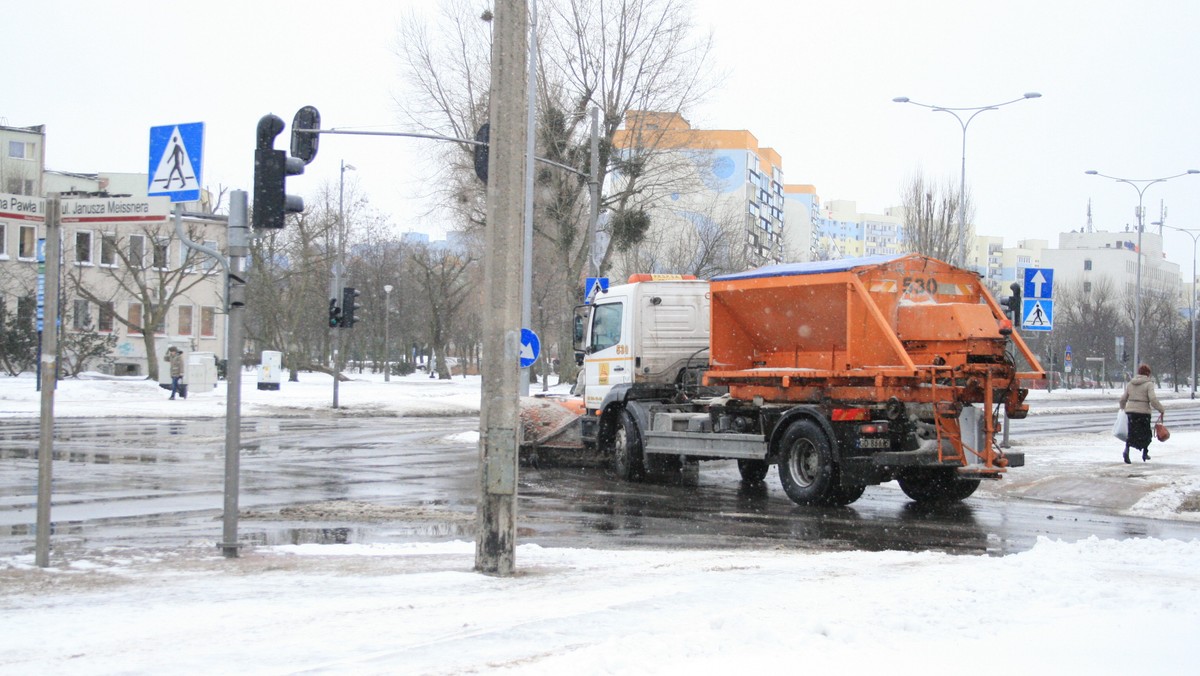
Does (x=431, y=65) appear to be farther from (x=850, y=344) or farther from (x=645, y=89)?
(x=850, y=344)

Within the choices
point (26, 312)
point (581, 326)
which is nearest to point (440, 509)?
point (581, 326)

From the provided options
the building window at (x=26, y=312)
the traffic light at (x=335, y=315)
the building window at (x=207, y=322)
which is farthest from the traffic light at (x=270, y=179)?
the building window at (x=207, y=322)

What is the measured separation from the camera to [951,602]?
646 cm

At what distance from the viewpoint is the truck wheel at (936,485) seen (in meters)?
14.3

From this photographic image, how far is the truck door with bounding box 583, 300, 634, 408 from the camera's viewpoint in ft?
55.4

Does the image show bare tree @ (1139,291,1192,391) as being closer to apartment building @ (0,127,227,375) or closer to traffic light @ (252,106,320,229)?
apartment building @ (0,127,227,375)

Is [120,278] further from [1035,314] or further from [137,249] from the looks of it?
[1035,314]

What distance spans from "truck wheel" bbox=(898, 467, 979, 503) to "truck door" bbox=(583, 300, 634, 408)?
13.9 feet

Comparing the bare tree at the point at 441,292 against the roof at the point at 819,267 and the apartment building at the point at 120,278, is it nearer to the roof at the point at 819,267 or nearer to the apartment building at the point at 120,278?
the apartment building at the point at 120,278

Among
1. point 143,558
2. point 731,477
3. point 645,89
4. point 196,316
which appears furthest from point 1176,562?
point 196,316

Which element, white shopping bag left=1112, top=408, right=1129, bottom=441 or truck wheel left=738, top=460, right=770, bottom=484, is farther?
white shopping bag left=1112, top=408, right=1129, bottom=441

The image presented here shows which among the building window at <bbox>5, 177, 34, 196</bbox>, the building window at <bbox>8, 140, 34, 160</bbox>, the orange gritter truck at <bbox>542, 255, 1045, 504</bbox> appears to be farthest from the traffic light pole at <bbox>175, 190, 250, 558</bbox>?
the building window at <bbox>8, 140, 34, 160</bbox>

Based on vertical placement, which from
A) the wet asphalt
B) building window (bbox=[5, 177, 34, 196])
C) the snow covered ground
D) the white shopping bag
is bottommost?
the wet asphalt

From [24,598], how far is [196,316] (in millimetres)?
64373
